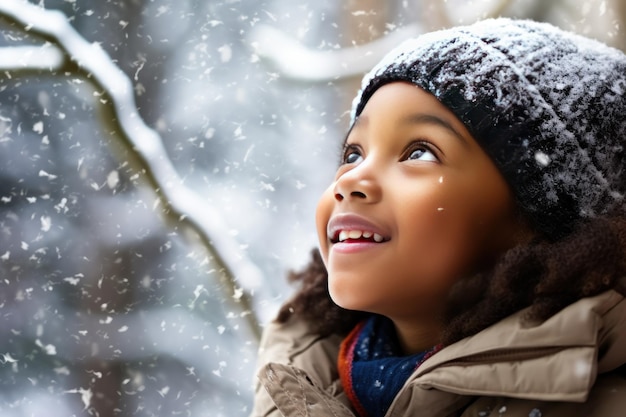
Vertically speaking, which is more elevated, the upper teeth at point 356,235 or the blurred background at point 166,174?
the blurred background at point 166,174

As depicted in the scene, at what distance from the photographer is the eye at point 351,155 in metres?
1.08

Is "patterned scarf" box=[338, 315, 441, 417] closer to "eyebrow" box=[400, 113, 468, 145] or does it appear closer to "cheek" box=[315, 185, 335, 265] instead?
"cheek" box=[315, 185, 335, 265]

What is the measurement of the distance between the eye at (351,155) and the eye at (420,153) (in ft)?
0.41

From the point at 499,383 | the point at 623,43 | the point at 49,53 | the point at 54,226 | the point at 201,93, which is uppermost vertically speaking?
the point at 49,53

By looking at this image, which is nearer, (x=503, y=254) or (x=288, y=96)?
(x=503, y=254)

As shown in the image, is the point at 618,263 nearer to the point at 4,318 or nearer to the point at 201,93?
the point at 201,93

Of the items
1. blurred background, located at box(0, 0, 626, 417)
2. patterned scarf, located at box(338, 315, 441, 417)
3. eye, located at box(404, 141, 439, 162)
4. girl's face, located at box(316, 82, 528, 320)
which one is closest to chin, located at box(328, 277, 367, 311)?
girl's face, located at box(316, 82, 528, 320)

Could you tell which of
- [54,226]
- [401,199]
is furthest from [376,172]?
[54,226]

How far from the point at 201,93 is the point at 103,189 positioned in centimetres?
34

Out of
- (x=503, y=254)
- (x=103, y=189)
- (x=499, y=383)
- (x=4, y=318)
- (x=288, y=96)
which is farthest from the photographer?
(x=288, y=96)

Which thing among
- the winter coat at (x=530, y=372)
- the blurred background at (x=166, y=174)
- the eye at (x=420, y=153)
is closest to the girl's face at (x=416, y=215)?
the eye at (x=420, y=153)

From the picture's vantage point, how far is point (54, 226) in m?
1.41

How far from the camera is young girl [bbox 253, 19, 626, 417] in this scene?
0.83 metres

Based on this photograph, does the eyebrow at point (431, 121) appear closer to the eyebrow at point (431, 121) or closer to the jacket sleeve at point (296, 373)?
the eyebrow at point (431, 121)
